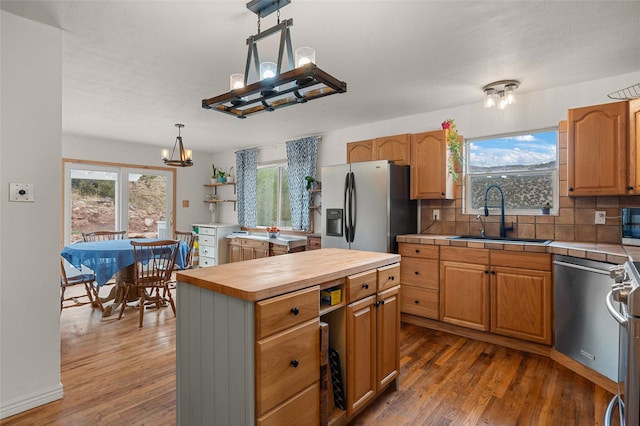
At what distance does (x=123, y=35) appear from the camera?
7.47ft

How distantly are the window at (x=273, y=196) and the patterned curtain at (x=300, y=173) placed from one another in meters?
0.44

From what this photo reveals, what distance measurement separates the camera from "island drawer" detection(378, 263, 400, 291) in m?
2.09

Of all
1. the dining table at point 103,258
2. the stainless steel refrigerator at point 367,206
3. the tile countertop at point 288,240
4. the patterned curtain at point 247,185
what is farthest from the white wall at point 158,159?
the stainless steel refrigerator at point 367,206

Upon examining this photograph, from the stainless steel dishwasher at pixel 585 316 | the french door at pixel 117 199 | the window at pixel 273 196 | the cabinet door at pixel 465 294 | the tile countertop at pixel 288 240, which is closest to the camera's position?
the stainless steel dishwasher at pixel 585 316

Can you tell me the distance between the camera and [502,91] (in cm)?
320

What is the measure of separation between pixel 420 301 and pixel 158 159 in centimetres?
538

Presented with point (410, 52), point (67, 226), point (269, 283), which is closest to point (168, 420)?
point (269, 283)

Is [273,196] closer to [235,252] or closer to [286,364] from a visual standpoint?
[235,252]

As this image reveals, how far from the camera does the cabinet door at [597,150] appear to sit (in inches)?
103

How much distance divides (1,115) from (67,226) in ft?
13.5

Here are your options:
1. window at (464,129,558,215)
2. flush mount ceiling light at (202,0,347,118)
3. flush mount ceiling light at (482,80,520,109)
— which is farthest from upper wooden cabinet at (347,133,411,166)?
flush mount ceiling light at (202,0,347,118)

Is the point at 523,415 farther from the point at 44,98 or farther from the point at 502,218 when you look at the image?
the point at 44,98

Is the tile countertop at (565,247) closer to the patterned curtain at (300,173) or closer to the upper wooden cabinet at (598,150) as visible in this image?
the upper wooden cabinet at (598,150)

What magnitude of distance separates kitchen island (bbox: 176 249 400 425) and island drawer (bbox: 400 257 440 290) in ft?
4.86
